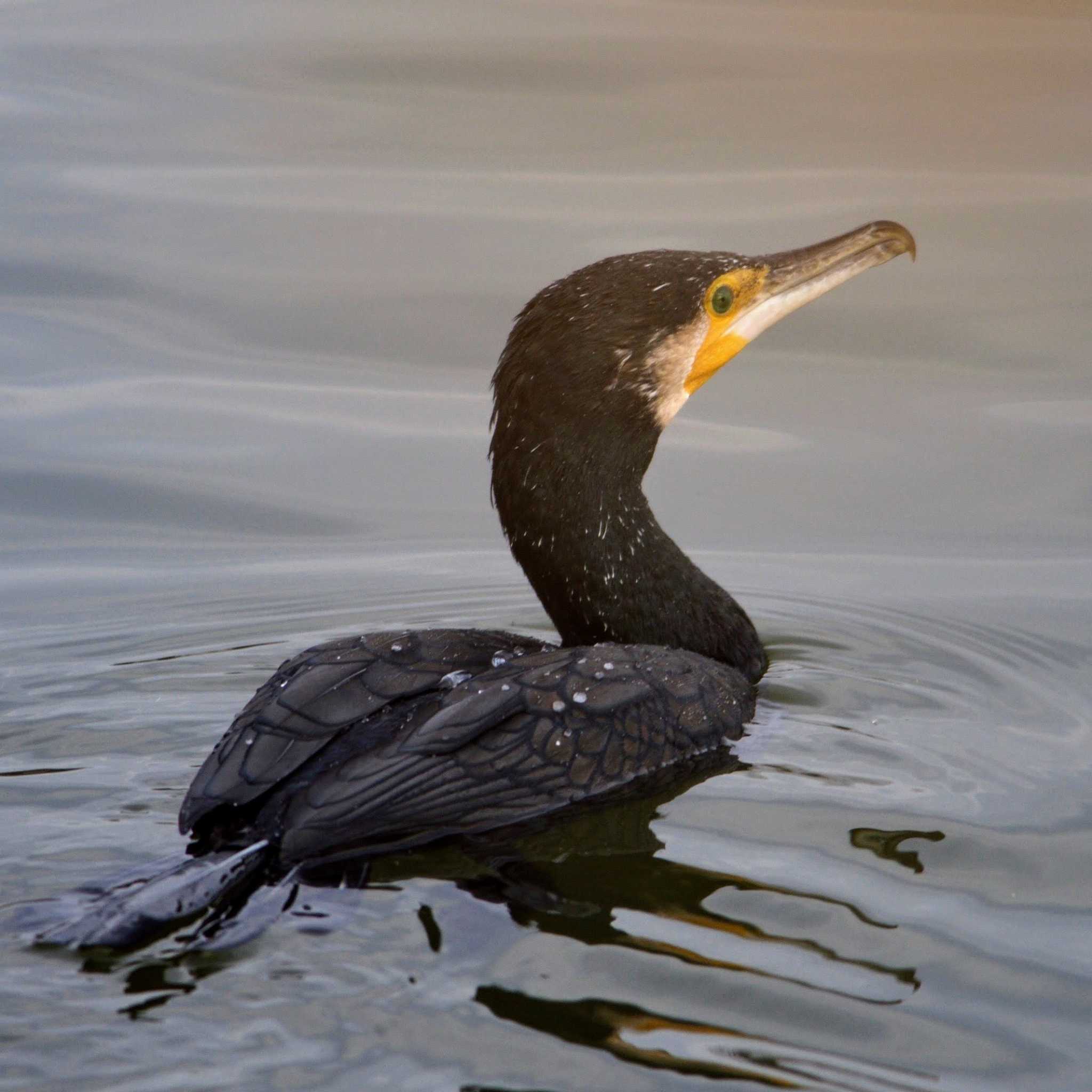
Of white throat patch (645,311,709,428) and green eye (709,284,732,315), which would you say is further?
green eye (709,284,732,315)

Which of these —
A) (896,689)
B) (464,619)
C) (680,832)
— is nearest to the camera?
(680,832)

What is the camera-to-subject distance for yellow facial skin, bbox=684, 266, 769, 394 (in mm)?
4711

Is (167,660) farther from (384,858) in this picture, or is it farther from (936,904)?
(936,904)

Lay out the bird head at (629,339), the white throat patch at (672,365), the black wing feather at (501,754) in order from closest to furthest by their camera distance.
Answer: the black wing feather at (501,754), the bird head at (629,339), the white throat patch at (672,365)

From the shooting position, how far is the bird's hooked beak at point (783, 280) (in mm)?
4746

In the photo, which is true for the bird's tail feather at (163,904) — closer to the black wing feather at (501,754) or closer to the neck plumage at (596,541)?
the black wing feather at (501,754)

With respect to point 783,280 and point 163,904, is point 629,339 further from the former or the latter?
point 163,904

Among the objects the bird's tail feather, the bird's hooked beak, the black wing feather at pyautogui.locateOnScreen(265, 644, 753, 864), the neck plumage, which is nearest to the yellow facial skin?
the bird's hooked beak

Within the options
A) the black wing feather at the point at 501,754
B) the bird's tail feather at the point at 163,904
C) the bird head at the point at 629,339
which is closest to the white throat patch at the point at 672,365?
the bird head at the point at 629,339

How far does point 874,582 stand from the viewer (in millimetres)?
5754

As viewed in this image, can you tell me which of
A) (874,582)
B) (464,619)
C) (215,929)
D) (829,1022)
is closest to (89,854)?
(215,929)

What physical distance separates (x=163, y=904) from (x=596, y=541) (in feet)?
5.21

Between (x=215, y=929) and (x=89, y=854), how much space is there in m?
0.53

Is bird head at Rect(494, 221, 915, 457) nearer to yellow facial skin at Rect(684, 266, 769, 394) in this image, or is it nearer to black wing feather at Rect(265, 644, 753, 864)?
yellow facial skin at Rect(684, 266, 769, 394)
